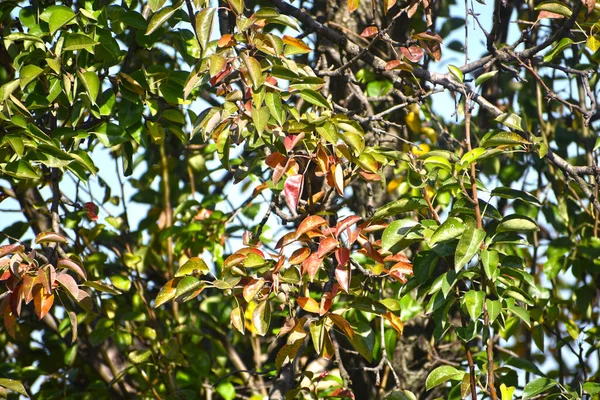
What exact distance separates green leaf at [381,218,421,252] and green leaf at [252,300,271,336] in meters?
0.27

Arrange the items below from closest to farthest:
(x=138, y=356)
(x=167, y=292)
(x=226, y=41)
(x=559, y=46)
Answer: (x=226, y=41) → (x=167, y=292) → (x=559, y=46) → (x=138, y=356)

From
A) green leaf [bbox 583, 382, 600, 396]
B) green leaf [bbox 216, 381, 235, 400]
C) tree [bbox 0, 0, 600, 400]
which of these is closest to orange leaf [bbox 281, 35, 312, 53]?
tree [bbox 0, 0, 600, 400]

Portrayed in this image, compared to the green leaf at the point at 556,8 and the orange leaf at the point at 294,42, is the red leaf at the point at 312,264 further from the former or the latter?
the green leaf at the point at 556,8

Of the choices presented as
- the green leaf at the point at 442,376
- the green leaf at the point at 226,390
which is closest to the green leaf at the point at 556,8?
the green leaf at the point at 442,376

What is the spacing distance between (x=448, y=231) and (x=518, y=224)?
148 mm

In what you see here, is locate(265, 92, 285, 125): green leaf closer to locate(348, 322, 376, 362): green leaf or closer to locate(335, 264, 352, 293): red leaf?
locate(335, 264, 352, 293): red leaf

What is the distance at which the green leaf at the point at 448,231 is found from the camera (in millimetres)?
1362

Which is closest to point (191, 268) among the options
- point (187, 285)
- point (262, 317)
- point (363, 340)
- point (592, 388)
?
point (187, 285)

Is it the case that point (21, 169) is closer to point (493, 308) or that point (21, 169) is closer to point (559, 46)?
point (493, 308)

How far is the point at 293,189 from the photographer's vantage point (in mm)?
1499

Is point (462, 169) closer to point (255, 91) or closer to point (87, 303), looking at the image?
point (255, 91)

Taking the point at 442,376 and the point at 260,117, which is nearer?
the point at 260,117

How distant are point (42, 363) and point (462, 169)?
1640 millimetres

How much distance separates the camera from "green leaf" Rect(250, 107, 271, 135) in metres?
1.38
